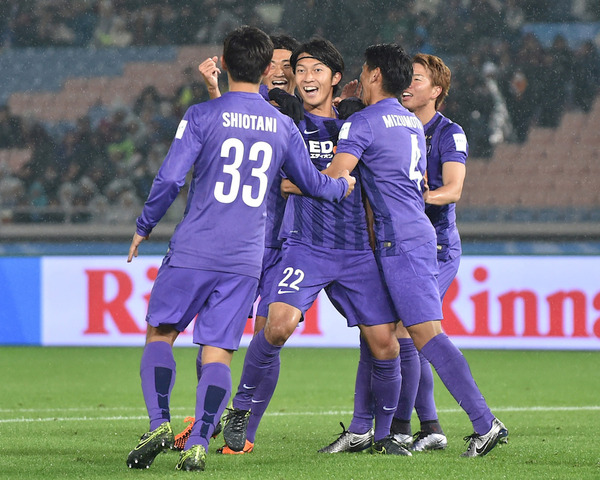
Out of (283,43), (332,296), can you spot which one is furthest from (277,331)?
(283,43)

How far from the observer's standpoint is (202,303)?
4070mm

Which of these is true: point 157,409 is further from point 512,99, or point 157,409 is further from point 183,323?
point 512,99

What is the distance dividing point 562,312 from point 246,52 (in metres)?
5.99

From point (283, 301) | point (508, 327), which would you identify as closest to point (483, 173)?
point (508, 327)

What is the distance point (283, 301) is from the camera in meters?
4.52

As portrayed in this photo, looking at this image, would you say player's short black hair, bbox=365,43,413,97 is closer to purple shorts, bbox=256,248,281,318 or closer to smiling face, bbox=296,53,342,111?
smiling face, bbox=296,53,342,111

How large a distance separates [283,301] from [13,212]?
27.5 ft

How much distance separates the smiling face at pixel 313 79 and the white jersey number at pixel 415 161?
53cm

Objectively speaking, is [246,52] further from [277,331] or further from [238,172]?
[277,331]

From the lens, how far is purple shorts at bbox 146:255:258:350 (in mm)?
4016

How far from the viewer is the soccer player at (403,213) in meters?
4.30

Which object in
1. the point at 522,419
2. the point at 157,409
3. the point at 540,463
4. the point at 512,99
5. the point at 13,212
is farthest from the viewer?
the point at 512,99

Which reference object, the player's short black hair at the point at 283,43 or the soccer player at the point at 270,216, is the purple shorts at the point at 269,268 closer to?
the soccer player at the point at 270,216

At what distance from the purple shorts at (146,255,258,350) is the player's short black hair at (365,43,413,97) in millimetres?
1151
